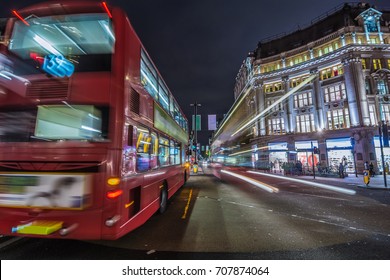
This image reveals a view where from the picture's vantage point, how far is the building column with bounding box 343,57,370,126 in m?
27.4

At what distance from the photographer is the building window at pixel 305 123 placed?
112ft

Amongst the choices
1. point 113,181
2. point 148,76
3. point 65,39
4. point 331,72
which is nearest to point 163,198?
point 113,181

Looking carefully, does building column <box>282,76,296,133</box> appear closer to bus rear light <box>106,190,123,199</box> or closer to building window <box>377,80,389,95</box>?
building window <box>377,80,389,95</box>

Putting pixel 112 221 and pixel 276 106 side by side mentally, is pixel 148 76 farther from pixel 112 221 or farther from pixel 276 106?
pixel 276 106

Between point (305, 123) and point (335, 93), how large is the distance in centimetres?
615

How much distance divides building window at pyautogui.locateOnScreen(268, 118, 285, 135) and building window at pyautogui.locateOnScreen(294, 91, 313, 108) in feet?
12.3

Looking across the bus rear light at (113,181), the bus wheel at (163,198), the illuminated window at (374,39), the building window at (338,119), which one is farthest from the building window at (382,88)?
the bus rear light at (113,181)

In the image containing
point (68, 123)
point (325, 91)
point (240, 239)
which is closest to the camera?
point (68, 123)

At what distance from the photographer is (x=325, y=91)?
108 feet

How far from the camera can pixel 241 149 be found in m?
48.4

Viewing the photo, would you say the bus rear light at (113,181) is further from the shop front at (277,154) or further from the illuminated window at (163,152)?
the shop front at (277,154)

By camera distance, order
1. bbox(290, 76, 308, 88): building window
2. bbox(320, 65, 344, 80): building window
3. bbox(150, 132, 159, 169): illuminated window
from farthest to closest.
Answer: bbox(290, 76, 308, 88): building window < bbox(320, 65, 344, 80): building window < bbox(150, 132, 159, 169): illuminated window

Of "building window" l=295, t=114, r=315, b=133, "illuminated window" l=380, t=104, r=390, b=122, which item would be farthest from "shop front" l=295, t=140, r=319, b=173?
"illuminated window" l=380, t=104, r=390, b=122
